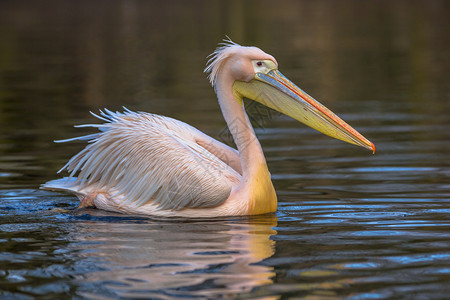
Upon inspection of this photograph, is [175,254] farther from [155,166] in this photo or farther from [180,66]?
[180,66]

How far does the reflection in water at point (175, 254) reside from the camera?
418 cm

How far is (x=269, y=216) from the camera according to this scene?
585 centimetres

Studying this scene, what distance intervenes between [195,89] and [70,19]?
1116 inches

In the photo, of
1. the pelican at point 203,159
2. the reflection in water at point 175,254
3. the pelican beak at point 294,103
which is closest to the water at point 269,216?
the reflection in water at point 175,254

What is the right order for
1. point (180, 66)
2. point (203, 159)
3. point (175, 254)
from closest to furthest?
1. point (175, 254)
2. point (203, 159)
3. point (180, 66)

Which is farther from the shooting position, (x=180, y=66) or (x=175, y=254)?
(x=180, y=66)

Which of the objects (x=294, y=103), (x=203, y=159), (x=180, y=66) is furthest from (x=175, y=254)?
(x=180, y=66)

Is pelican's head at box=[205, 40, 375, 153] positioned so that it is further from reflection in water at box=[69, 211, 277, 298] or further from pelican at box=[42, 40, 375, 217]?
reflection in water at box=[69, 211, 277, 298]

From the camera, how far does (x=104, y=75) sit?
16938 mm

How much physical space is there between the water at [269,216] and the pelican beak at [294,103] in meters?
0.55

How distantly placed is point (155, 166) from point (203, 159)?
1.10ft

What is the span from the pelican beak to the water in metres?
0.55

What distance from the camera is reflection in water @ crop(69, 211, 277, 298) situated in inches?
165

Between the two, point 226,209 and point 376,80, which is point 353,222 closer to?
point 226,209
